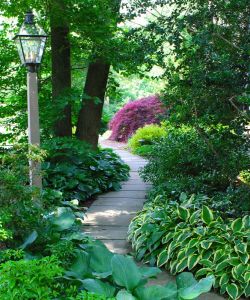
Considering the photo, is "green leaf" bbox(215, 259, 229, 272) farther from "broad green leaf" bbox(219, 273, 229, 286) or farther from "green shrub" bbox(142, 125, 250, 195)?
"green shrub" bbox(142, 125, 250, 195)

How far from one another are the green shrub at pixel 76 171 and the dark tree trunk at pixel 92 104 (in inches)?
19.1

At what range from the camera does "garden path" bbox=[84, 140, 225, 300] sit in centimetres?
524

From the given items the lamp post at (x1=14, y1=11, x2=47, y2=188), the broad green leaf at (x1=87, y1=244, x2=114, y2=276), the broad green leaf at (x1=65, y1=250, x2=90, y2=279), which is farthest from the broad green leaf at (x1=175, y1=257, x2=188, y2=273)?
the lamp post at (x1=14, y1=11, x2=47, y2=188)

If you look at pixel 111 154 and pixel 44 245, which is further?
pixel 111 154

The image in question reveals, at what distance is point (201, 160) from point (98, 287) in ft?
11.4

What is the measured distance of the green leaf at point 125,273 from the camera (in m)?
3.38

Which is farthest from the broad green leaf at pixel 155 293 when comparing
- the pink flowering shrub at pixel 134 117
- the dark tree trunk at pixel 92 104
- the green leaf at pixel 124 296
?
the pink flowering shrub at pixel 134 117

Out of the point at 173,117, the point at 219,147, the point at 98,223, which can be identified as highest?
the point at 173,117

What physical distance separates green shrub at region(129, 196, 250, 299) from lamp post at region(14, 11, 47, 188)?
4.28 ft

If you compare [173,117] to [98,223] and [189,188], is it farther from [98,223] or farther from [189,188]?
[98,223]

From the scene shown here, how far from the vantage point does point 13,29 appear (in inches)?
333

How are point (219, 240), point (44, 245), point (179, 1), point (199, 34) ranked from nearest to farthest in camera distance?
point (44, 245) < point (219, 240) < point (199, 34) < point (179, 1)

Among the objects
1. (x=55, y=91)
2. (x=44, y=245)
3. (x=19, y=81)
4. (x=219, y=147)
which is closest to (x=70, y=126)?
(x=55, y=91)

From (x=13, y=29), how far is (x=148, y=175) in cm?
361
